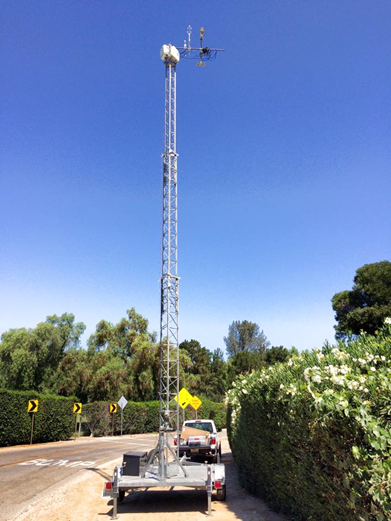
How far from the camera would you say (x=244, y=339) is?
88.9m

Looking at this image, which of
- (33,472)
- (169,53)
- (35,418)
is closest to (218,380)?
(35,418)

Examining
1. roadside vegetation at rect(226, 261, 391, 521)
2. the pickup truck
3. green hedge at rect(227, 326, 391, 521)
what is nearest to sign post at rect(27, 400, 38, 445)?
the pickup truck

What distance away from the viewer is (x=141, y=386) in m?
43.9

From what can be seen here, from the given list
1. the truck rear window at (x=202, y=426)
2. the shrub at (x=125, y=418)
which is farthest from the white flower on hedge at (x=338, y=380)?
the shrub at (x=125, y=418)

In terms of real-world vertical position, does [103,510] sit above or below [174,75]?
below

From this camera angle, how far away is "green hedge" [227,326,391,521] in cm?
365

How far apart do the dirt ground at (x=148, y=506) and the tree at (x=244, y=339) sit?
7720cm

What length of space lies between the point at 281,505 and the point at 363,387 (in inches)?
191

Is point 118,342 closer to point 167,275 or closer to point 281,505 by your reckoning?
point 167,275

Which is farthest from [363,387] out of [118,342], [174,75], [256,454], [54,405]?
[118,342]

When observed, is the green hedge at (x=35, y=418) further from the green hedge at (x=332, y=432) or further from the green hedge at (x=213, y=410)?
the green hedge at (x=213, y=410)

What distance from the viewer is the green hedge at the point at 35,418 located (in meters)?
23.4

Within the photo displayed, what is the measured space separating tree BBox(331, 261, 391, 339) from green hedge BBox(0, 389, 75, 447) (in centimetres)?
2384

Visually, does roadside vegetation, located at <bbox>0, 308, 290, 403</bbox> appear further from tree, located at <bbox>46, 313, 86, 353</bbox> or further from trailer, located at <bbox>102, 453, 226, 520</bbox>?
trailer, located at <bbox>102, 453, 226, 520</bbox>
